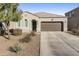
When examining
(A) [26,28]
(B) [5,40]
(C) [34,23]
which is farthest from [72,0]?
(C) [34,23]

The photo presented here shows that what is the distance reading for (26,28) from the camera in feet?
84.7

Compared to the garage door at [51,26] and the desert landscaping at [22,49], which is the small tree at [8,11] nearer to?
the desert landscaping at [22,49]

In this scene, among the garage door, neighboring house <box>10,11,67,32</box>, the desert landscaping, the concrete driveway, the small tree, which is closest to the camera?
the concrete driveway

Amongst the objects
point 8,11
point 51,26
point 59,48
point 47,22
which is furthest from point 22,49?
point 47,22

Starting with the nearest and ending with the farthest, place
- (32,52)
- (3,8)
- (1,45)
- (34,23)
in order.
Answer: (32,52), (1,45), (3,8), (34,23)

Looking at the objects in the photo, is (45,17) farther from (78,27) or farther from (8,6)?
(8,6)

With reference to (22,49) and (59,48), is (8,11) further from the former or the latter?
(59,48)

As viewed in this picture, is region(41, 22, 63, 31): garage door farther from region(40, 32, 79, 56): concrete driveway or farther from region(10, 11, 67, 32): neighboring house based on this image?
region(40, 32, 79, 56): concrete driveway

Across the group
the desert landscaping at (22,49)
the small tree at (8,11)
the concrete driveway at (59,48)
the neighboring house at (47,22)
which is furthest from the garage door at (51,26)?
the desert landscaping at (22,49)

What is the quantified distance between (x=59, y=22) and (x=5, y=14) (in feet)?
50.0

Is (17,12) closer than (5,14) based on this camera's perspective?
No

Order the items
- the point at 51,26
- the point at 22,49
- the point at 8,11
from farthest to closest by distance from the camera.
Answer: the point at 51,26 < the point at 8,11 < the point at 22,49

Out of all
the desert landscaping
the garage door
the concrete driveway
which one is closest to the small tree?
the desert landscaping

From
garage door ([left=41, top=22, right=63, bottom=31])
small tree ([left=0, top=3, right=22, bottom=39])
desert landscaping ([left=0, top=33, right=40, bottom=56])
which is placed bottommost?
desert landscaping ([left=0, top=33, right=40, bottom=56])
